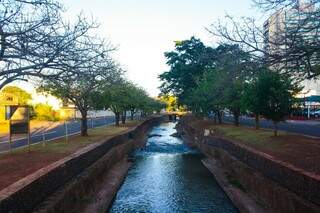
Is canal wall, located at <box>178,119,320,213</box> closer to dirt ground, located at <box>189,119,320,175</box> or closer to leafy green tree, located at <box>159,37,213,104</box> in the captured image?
dirt ground, located at <box>189,119,320,175</box>

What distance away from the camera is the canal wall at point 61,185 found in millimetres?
12148

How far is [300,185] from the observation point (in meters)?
14.6

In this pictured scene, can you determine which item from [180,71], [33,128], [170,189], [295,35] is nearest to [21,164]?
[170,189]

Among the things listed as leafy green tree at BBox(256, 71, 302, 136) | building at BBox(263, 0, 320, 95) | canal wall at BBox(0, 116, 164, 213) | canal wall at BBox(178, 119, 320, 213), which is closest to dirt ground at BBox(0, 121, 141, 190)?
canal wall at BBox(0, 116, 164, 213)

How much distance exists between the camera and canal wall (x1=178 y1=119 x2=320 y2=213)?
45.1 feet

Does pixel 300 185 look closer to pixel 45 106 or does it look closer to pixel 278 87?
pixel 278 87

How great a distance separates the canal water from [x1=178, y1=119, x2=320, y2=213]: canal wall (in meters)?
1.15

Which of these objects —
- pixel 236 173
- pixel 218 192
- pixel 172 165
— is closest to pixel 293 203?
pixel 218 192

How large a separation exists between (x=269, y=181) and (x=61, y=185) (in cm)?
752

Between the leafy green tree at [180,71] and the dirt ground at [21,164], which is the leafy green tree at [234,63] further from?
the leafy green tree at [180,71]

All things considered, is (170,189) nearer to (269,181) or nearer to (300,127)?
(269,181)

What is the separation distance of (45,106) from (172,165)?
48.1 metres

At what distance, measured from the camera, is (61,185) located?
1683cm

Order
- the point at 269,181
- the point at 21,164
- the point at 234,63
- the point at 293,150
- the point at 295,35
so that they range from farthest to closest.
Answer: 1. the point at 293,150
2. the point at 21,164
3. the point at 269,181
4. the point at 234,63
5. the point at 295,35
